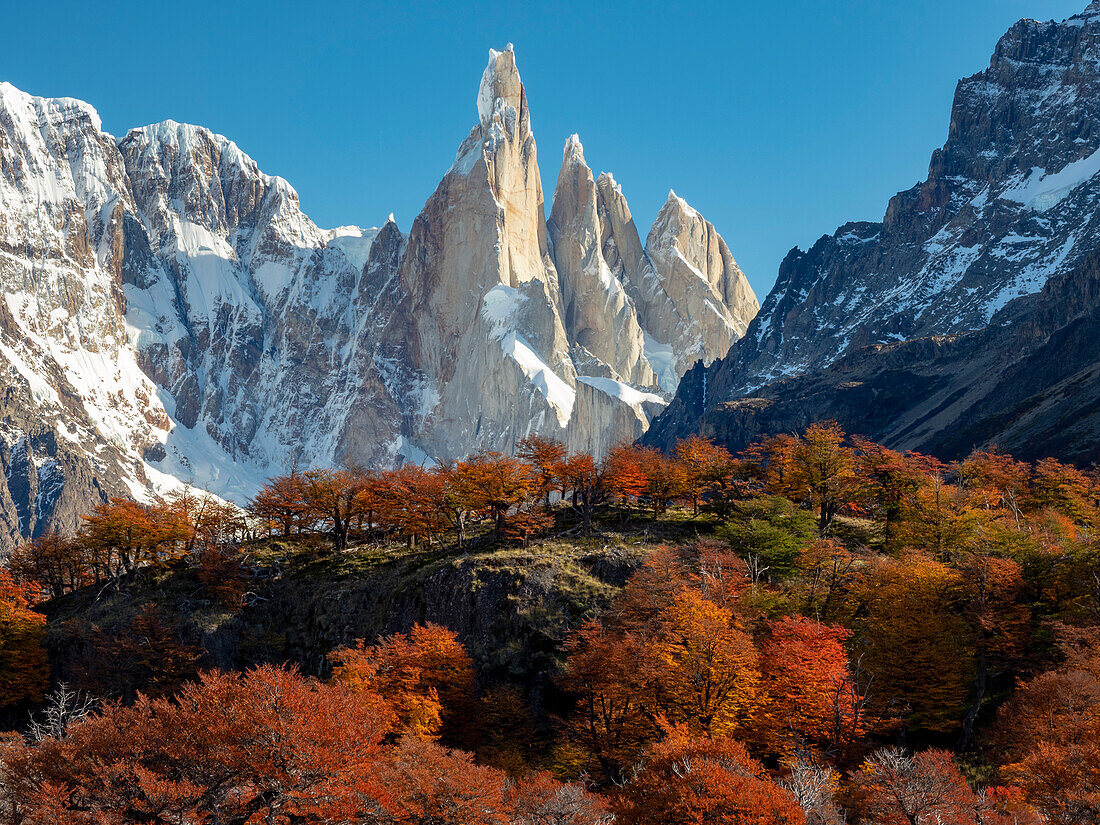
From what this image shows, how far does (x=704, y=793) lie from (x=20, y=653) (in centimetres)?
5609

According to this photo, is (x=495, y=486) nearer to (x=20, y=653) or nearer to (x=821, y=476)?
(x=821, y=476)

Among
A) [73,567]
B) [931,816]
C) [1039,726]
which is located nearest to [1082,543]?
[1039,726]

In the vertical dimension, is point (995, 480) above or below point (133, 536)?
above

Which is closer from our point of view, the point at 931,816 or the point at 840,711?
the point at 931,816

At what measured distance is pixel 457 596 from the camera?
5350 centimetres

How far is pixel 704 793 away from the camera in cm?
2714

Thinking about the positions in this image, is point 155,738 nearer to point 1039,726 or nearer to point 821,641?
point 821,641

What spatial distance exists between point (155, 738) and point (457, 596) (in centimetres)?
2357

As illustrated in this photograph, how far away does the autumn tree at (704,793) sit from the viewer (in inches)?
1037

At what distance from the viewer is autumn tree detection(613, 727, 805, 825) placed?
26.3 meters

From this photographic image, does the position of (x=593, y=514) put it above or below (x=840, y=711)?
above

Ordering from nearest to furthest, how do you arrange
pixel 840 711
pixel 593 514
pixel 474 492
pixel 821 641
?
pixel 840 711, pixel 821 641, pixel 474 492, pixel 593 514

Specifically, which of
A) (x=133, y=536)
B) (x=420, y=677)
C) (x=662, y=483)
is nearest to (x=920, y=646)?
(x=420, y=677)

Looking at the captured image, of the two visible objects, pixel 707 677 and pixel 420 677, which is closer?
pixel 707 677
